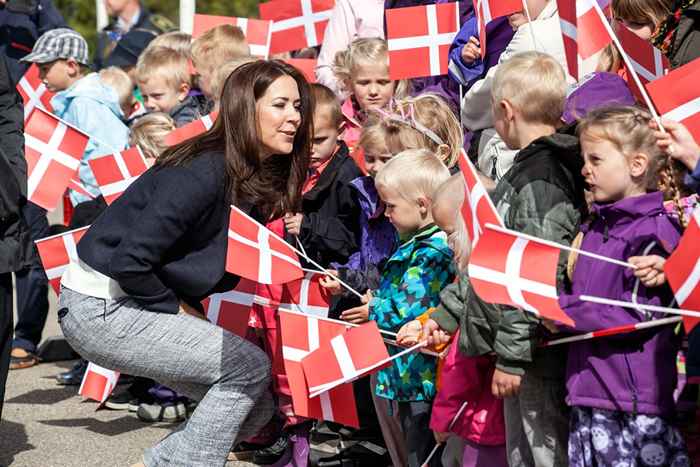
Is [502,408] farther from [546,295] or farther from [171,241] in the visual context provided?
[171,241]

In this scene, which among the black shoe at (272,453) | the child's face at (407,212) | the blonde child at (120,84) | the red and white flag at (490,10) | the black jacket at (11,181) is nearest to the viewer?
the child's face at (407,212)

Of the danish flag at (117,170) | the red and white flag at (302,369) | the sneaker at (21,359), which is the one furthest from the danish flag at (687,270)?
the sneaker at (21,359)

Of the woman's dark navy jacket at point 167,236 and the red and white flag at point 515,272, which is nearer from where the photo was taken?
the red and white flag at point 515,272

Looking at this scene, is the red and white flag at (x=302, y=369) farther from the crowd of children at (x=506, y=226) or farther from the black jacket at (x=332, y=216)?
the black jacket at (x=332, y=216)

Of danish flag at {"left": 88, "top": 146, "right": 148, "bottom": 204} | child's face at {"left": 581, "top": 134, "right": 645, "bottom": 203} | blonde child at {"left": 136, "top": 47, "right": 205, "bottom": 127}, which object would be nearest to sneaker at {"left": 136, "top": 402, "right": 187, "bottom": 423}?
danish flag at {"left": 88, "top": 146, "right": 148, "bottom": 204}

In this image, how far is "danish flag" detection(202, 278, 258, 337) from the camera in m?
5.80

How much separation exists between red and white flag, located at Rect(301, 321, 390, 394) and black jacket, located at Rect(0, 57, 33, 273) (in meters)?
1.63

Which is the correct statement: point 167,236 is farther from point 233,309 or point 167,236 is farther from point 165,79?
point 165,79

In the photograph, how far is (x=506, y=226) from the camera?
4.27 m

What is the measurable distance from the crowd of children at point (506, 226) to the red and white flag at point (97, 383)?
0.23 metres

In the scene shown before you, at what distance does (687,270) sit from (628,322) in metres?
0.37

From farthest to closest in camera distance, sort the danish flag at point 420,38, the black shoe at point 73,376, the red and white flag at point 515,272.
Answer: the black shoe at point 73,376 < the danish flag at point 420,38 < the red and white flag at point 515,272

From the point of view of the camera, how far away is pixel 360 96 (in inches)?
263

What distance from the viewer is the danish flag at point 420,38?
20.9 ft
